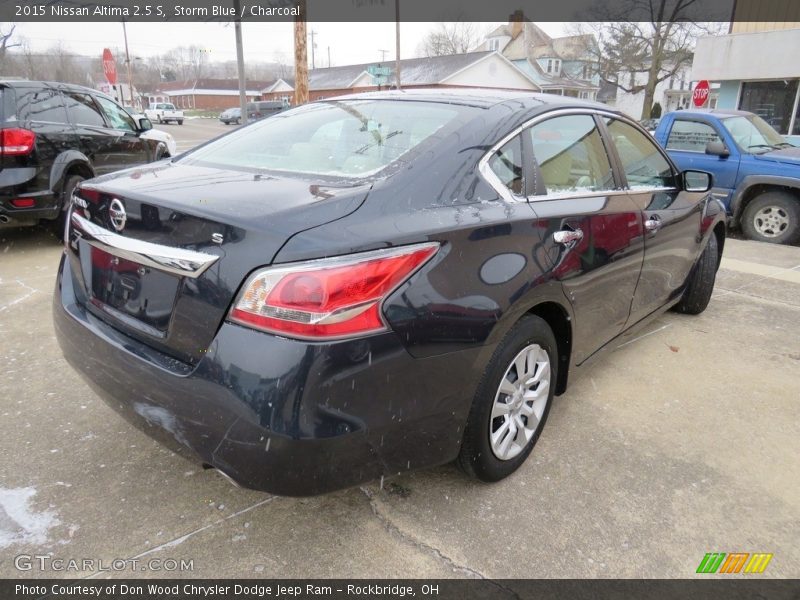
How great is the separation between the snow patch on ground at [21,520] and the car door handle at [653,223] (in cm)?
314

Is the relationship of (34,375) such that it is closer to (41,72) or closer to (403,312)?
(403,312)

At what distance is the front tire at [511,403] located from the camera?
222 centimetres

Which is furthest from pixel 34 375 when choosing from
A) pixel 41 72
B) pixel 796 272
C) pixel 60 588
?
pixel 41 72

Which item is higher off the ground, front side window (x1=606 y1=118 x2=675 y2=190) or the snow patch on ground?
front side window (x1=606 y1=118 x2=675 y2=190)

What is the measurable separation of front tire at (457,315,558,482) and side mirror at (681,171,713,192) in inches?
82.2

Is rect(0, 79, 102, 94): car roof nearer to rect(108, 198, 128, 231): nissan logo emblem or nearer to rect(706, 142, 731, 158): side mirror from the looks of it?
rect(108, 198, 128, 231): nissan logo emblem

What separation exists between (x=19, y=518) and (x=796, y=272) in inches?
279

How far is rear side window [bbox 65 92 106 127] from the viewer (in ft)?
21.5

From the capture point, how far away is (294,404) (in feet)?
5.53

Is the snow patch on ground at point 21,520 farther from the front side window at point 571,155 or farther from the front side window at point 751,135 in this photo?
the front side window at point 751,135

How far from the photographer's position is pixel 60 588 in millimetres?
1946

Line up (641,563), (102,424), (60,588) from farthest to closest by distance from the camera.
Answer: (102,424) < (641,563) < (60,588)

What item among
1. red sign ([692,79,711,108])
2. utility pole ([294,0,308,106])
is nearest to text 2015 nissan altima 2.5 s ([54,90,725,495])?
utility pole ([294,0,308,106])

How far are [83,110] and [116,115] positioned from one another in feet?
2.56
